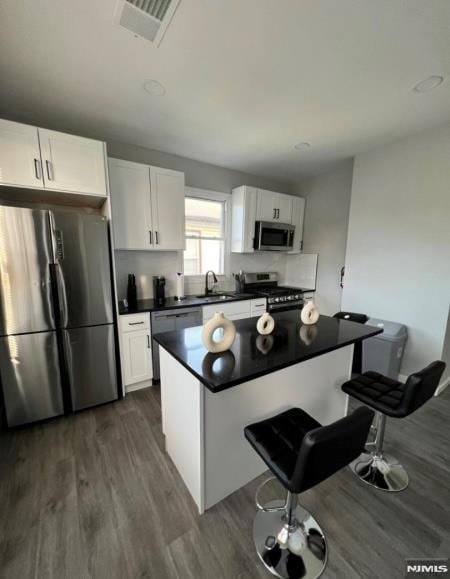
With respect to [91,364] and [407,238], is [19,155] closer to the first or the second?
[91,364]

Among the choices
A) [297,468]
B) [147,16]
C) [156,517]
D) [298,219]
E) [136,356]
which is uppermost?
[147,16]

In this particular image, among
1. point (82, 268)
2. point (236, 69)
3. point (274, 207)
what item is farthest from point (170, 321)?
point (274, 207)

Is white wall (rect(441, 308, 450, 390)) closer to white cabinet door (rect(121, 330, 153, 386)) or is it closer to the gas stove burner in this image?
the gas stove burner

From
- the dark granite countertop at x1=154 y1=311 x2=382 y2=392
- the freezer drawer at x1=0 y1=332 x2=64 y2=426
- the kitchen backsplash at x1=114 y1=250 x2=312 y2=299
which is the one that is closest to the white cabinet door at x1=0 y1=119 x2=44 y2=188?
the kitchen backsplash at x1=114 y1=250 x2=312 y2=299

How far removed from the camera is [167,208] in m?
2.87

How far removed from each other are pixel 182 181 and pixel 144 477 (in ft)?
9.71


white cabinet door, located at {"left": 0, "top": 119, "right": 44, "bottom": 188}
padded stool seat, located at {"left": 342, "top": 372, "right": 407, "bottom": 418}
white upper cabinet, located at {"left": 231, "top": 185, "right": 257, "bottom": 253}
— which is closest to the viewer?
padded stool seat, located at {"left": 342, "top": 372, "right": 407, "bottom": 418}

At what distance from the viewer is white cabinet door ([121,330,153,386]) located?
2.49m

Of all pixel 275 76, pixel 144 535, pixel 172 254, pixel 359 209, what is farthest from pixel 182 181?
pixel 144 535

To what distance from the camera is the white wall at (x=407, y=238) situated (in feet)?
8.05

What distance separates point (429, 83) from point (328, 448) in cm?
262

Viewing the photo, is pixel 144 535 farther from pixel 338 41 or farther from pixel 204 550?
pixel 338 41

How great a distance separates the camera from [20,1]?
1207 millimetres

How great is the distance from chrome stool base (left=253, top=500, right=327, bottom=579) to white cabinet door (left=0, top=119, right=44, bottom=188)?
9.63 feet
